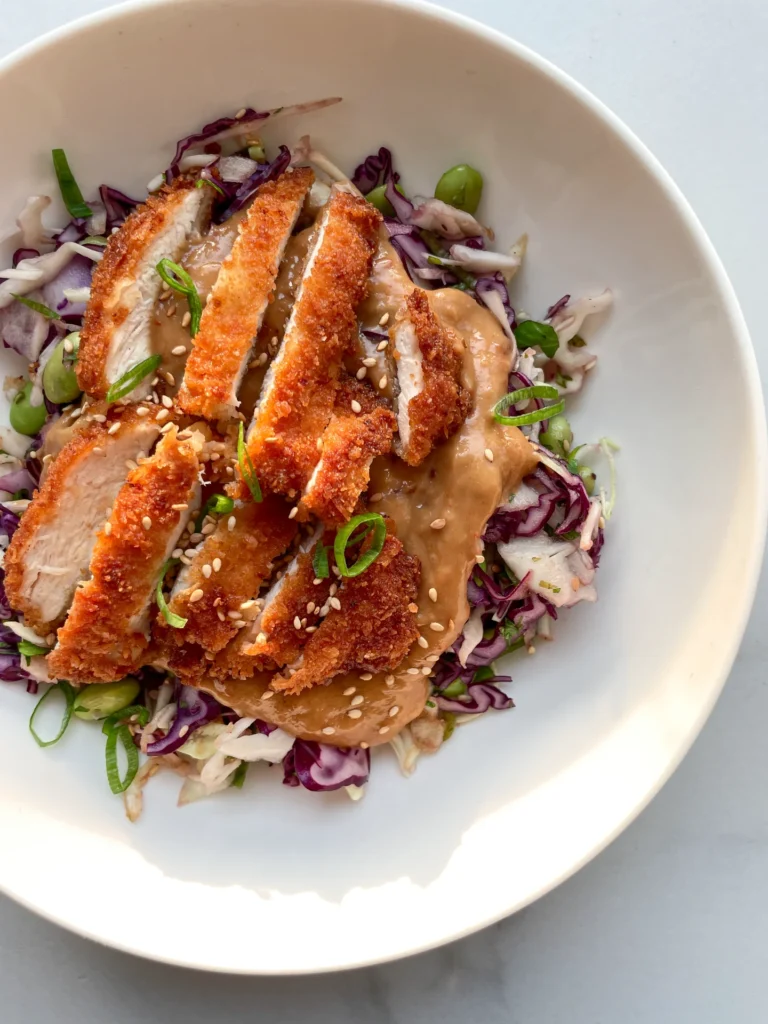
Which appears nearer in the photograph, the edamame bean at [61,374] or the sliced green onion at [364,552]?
the sliced green onion at [364,552]

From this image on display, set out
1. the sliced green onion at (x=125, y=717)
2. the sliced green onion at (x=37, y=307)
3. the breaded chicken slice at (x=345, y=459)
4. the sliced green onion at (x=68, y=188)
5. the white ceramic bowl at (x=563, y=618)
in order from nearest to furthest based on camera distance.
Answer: the breaded chicken slice at (x=345, y=459) → the white ceramic bowl at (x=563, y=618) → the sliced green onion at (x=68, y=188) → the sliced green onion at (x=37, y=307) → the sliced green onion at (x=125, y=717)

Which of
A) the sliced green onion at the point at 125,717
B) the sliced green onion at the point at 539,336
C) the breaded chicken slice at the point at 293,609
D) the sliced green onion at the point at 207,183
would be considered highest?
the sliced green onion at the point at 207,183

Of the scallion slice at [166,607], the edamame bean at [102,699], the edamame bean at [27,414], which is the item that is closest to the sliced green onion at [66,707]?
the edamame bean at [102,699]

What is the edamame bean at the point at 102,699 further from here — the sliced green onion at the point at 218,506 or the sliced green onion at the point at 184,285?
the sliced green onion at the point at 184,285

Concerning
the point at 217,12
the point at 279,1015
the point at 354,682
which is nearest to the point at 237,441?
the point at 354,682

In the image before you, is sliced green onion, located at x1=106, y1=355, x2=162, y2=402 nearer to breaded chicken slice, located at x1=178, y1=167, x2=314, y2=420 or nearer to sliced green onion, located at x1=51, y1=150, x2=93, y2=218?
breaded chicken slice, located at x1=178, y1=167, x2=314, y2=420

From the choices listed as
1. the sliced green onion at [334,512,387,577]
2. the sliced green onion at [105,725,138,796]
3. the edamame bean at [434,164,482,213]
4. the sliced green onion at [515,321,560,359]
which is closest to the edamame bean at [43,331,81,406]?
the sliced green onion at [334,512,387,577]

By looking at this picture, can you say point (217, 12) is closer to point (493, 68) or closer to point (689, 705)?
point (493, 68)
